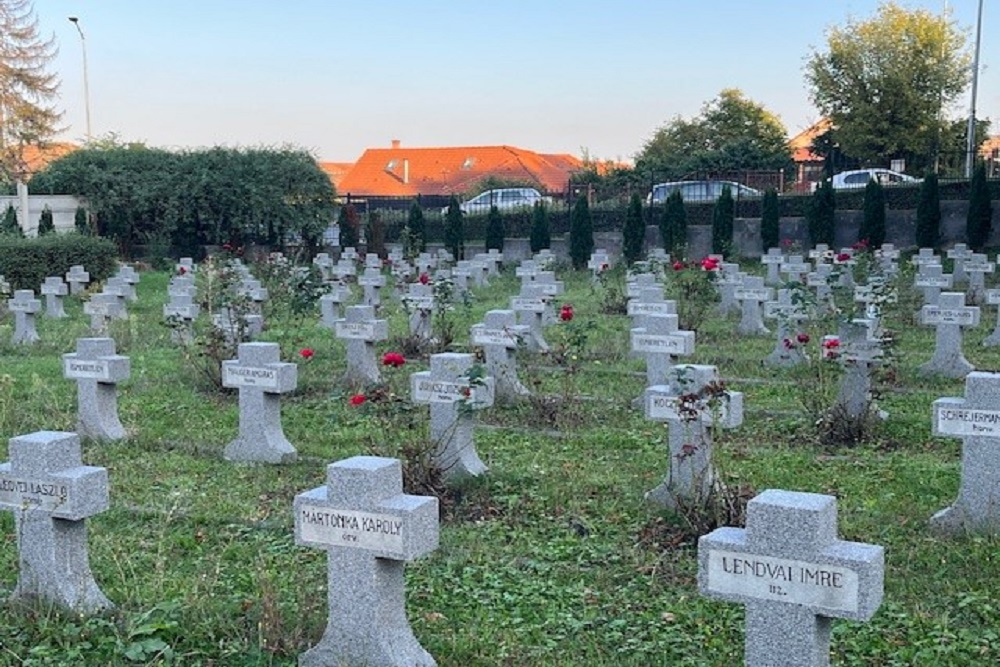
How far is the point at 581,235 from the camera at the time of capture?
86.4ft

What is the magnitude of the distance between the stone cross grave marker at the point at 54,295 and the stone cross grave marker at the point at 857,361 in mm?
12152

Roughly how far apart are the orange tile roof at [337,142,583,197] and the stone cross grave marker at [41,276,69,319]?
41.0m

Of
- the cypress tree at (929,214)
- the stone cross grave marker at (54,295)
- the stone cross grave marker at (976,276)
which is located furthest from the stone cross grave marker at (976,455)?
the cypress tree at (929,214)

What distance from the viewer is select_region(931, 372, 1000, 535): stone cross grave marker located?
6.09m

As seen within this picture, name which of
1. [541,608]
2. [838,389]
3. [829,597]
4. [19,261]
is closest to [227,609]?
[541,608]

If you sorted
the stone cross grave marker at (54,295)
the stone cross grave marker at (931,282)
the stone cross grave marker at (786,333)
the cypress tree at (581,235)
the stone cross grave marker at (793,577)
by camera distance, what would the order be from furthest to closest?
the cypress tree at (581,235) → the stone cross grave marker at (54,295) → the stone cross grave marker at (931,282) → the stone cross grave marker at (786,333) → the stone cross grave marker at (793,577)

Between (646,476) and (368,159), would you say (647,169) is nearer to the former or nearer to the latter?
(368,159)

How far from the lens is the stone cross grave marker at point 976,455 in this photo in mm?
6086

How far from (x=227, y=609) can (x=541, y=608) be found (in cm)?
135

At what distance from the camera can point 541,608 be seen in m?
5.12

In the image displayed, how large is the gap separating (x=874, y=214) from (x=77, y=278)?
1561 cm

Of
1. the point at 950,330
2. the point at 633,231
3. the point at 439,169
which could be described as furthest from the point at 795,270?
the point at 439,169

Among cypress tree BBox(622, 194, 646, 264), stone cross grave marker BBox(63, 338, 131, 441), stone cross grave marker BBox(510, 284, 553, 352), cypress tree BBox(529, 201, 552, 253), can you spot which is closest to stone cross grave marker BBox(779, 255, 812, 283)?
stone cross grave marker BBox(510, 284, 553, 352)

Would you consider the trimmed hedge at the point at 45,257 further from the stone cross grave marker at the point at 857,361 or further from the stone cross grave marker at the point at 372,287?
the stone cross grave marker at the point at 857,361
